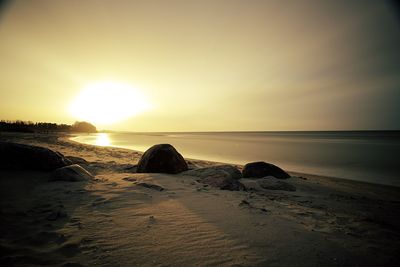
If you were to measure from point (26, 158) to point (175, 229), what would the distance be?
19.7 ft

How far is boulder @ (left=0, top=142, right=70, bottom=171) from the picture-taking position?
18.6 feet

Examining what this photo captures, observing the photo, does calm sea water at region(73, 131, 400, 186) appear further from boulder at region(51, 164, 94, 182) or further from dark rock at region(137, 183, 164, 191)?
boulder at region(51, 164, 94, 182)

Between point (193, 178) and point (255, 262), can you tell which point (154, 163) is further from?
point (255, 262)

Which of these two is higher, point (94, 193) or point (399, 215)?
point (94, 193)

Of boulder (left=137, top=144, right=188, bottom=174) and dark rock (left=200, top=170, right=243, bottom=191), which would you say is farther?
boulder (left=137, top=144, right=188, bottom=174)

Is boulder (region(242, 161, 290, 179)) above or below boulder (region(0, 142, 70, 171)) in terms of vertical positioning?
below

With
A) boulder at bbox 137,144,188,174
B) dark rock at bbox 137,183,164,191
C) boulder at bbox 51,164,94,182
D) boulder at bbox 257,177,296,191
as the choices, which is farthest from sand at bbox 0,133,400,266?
boulder at bbox 137,144,188,174

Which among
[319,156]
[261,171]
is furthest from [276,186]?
[319,156]

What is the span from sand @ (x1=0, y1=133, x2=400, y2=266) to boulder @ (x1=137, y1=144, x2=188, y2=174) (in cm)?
208

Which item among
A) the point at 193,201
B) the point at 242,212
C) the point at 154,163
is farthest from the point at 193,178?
the point at 242,212

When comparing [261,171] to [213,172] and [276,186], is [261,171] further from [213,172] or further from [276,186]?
[213,172]

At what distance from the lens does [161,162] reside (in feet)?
24.4

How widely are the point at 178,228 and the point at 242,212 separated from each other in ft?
4.63

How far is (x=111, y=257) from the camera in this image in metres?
2.21
